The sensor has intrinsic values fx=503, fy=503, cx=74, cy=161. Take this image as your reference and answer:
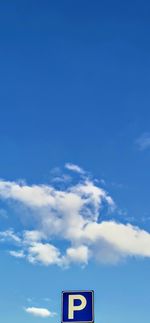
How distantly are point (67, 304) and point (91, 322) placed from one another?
90 centimetres

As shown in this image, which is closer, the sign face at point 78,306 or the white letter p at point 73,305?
the sign face at point 78,306

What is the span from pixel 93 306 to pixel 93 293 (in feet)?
1.23

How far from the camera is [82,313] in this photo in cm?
1446

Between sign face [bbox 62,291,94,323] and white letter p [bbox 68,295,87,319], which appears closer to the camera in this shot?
sign face [bbox 62,291,94,323]

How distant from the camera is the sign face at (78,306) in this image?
14380 millimetres

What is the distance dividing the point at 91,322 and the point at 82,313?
15.0 inches

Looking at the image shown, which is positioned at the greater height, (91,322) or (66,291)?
(66,291)

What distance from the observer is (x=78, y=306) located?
1467 centimetres

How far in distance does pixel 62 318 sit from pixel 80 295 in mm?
834

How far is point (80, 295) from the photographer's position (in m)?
14.7

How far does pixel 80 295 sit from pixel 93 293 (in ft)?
1.27

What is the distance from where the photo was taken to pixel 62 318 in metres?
14.4

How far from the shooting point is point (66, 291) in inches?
582

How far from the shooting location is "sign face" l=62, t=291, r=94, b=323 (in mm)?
14380
